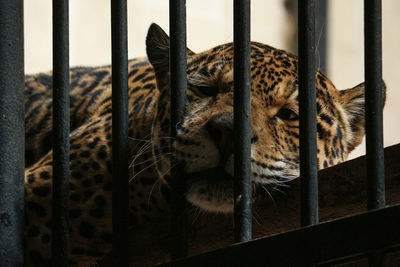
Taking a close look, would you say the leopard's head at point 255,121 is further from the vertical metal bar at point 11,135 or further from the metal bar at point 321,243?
the metal bar at point 321,243

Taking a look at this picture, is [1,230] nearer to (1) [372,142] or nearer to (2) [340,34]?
(1) [372,142]

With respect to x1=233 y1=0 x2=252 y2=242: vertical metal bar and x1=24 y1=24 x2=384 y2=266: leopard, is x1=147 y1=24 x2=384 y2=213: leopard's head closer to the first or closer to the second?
x1=24 y1=24 x2=384 y2=266: leopard

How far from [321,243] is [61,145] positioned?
26.9 inches

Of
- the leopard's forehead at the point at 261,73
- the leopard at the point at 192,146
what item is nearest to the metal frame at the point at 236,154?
the leopard at the point at 192,146

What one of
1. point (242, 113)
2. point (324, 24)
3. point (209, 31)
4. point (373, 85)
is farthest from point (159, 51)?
point (324, 24)

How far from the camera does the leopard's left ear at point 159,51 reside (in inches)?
123

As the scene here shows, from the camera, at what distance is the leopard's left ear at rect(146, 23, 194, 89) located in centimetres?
312

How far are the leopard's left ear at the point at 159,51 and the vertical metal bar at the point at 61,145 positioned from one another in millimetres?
1309

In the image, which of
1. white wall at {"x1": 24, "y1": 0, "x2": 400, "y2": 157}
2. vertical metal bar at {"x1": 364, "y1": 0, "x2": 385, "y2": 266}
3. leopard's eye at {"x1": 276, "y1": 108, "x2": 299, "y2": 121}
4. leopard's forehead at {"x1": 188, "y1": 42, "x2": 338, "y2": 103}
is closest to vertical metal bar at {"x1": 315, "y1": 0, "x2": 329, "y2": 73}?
white wall at {"x1": 24, "y1": 0, "x2": 400, "y2": 157}

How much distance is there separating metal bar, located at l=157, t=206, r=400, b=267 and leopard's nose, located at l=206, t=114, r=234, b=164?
731mm

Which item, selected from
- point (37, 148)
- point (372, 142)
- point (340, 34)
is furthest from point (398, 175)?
point (340, 34)

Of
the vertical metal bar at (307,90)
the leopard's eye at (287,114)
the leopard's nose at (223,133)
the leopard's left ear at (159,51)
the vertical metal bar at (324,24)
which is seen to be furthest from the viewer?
the vertical metal bar at (324,24)

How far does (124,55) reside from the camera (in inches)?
69.2

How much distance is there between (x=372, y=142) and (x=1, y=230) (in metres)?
0.85
